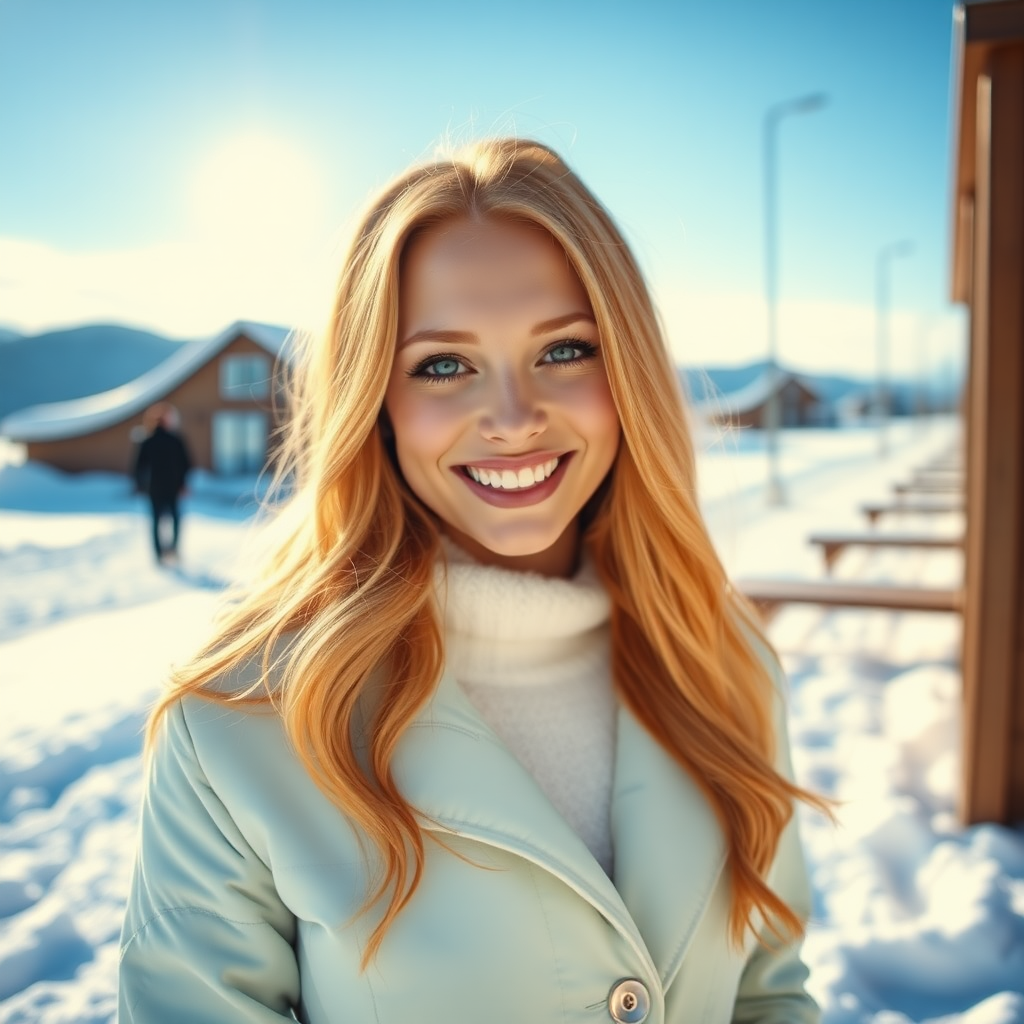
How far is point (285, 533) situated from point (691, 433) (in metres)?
0.76

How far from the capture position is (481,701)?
4.87 feet

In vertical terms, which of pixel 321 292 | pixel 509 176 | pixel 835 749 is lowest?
pixel 835 749

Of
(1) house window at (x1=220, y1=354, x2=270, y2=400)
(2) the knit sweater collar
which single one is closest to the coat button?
(2) the knit sweater collar

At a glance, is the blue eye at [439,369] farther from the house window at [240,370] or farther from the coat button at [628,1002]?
Answer: the house window at [240,370]

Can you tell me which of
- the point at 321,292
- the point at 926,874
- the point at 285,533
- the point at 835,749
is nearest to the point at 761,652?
the point at 285,533

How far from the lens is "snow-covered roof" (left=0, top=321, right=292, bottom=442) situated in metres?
22.4

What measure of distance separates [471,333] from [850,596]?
4202 millimetres

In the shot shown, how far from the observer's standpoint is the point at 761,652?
1.68 meters

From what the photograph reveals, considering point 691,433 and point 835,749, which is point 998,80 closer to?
point 691,433

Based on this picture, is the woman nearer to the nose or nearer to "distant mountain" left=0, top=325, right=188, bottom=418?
the nose

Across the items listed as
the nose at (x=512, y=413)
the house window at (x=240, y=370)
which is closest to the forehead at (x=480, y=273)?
the nose at (x=512, y=413)

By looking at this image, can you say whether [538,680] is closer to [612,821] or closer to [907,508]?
[612,821]

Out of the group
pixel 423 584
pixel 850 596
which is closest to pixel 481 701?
pixel 423 584

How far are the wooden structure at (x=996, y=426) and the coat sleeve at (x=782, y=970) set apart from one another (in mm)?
1798
